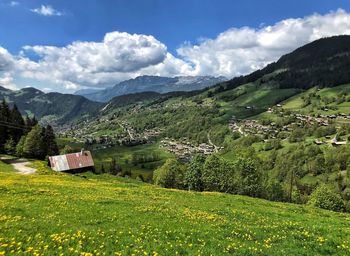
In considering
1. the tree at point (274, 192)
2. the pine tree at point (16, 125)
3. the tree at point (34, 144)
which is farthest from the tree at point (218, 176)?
the pine tree at point (16, 125)

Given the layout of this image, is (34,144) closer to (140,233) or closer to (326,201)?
(326,201)

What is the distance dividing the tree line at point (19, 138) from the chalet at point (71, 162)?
15.8 meters

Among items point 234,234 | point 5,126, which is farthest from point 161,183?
point 234,234

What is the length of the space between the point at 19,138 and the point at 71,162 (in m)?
34.1

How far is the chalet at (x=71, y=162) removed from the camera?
10531cm

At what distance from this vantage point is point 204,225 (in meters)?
26.2

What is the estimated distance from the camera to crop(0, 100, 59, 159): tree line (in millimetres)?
116875

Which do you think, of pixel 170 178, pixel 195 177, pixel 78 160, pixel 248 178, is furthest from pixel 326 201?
pixel 78 160

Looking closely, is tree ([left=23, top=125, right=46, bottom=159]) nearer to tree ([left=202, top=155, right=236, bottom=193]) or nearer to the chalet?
the chalet

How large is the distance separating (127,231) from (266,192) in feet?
336

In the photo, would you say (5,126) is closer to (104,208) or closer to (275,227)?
(104,208)

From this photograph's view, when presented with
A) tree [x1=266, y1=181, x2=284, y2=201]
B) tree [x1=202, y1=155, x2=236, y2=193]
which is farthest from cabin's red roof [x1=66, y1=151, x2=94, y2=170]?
tree [x1=266, y1=181, x2=284, y2=201]

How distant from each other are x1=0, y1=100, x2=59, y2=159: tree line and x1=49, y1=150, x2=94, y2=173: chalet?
1584 cm

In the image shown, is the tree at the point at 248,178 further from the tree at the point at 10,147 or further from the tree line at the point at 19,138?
the tree at the point at 10,147
